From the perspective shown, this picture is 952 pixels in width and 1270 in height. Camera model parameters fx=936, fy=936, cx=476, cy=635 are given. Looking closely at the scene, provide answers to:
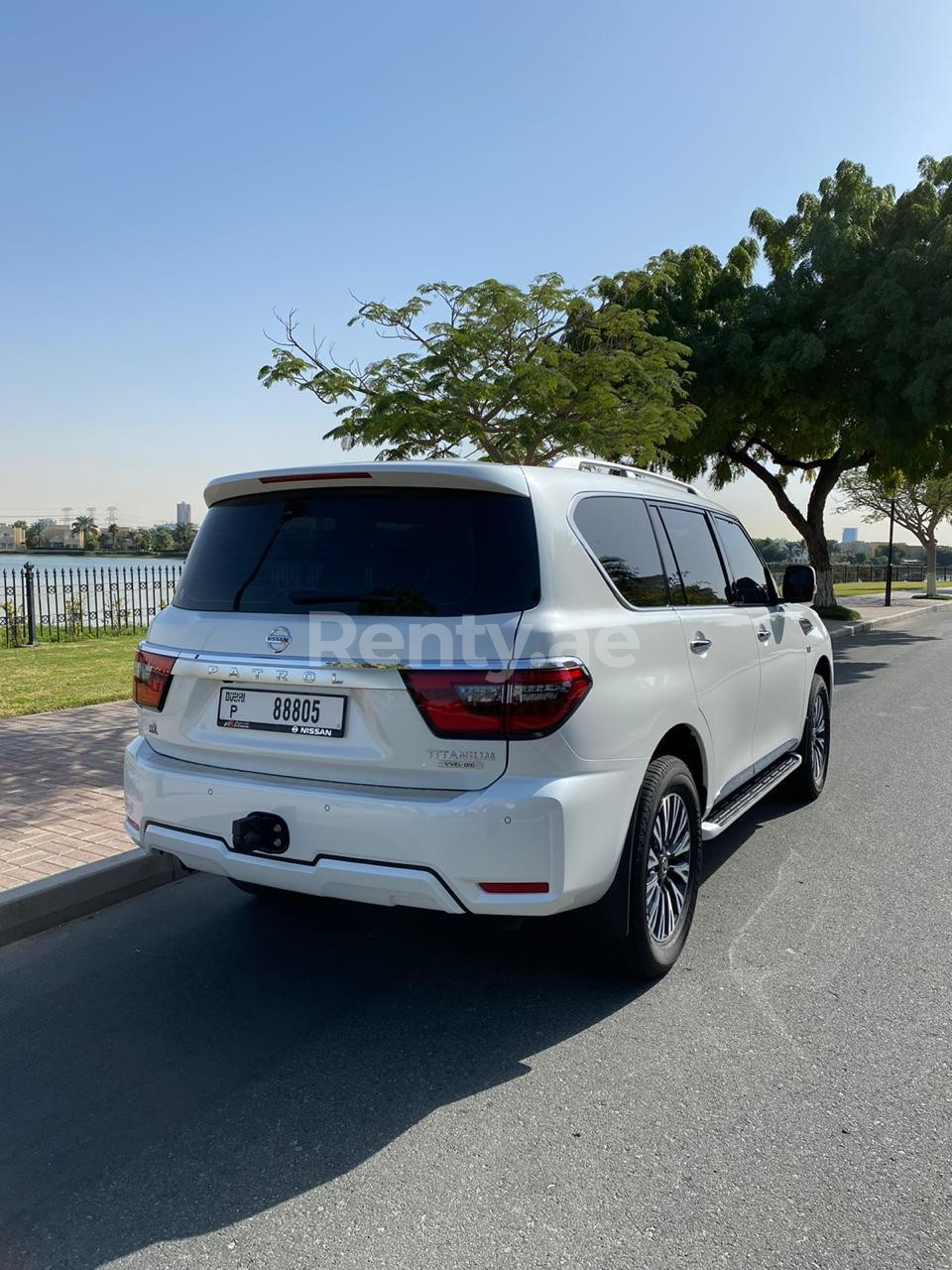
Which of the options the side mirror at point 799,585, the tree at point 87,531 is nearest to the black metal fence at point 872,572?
the tree at point 87,531

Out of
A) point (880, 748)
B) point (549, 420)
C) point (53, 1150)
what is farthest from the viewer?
point (549, 420)

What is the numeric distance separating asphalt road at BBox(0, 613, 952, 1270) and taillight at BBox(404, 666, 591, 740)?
1.12 m

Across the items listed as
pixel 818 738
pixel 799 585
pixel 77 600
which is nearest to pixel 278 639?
pixel 799 585

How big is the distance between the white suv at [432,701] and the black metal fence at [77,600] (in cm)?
1307

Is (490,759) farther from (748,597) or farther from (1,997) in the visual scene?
(748,597)

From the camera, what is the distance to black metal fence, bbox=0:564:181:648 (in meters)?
15.3

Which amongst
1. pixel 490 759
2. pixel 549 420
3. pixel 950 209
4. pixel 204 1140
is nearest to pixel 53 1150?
pixel 204 1140

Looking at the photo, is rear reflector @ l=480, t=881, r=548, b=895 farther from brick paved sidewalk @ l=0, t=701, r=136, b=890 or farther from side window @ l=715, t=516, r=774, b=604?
brick paved sidewalk @ l=0, t=701, r=136, b=890

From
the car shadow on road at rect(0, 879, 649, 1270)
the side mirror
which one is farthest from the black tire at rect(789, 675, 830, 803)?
the car shadow on road at rect(0, 879, 649, 1270)

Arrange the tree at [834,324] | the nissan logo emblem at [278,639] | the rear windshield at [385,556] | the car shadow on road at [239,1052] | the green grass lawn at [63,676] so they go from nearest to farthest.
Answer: the car shadow on road at [239,1052], the rear windshield at [385,556], the nissan logo emblem at [278,639], the green grass lawn at [63,676], the tree at [834,324]

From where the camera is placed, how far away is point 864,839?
562cm

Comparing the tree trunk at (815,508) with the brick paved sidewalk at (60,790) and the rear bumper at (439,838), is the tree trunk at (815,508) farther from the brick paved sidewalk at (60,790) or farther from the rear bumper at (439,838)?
the rear bumper at (439,838)

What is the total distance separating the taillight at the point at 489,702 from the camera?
296cm

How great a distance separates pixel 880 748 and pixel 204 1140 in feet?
24.3
